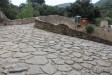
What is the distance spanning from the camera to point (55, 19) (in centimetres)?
1295

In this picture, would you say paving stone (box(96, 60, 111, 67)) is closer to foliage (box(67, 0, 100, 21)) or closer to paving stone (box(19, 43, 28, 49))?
paving stone (box(19, 43, 28, 49))

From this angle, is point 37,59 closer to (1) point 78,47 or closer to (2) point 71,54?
(2) point 71,54

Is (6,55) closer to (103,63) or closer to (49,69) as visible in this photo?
(49,69)

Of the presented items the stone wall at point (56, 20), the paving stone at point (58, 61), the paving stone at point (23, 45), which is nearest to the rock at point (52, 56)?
the paving stone at point (58, 61)

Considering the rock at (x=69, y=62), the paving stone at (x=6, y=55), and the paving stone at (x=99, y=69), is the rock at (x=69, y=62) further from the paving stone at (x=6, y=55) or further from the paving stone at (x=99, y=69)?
the paving stone at (x=6, y=55)

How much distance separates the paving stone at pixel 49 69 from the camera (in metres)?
3.65

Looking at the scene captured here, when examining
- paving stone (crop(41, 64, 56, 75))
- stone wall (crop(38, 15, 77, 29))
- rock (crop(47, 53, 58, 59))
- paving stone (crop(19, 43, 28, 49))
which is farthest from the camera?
stone wall (crop(38, 15, 77, 29))

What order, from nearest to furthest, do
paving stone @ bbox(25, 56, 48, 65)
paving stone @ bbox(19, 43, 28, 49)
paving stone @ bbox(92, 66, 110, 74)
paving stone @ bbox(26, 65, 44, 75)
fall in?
paving stone @ bbox(26, 65, 44, 75)
paving stone @ bbox(92, 66, 110, 74)
paving stone @ bbox(25, 56, 48, 65)
paving stone @ bbox(19, 43, 28, 49)

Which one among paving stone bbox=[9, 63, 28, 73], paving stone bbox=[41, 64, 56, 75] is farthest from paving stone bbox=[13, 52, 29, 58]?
paving stone bbox=[41, 64, 56, 75]

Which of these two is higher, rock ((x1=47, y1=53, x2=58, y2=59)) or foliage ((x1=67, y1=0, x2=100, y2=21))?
foliage ((x1=67, y1=0, x2=100, y2=21))

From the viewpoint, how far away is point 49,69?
3758 mm

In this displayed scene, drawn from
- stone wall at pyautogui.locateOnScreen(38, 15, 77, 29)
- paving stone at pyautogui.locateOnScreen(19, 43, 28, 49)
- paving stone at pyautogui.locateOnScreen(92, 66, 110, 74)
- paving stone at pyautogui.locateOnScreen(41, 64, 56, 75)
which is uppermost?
stone wall at pyautogui.locateOnScreen(38, 15, 77, 29)

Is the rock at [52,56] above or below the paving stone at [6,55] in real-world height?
below

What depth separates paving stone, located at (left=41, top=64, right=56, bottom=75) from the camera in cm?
365
